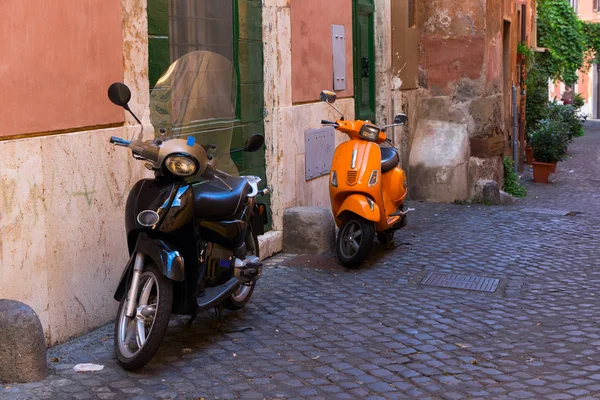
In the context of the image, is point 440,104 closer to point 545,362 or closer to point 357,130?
point 357,130

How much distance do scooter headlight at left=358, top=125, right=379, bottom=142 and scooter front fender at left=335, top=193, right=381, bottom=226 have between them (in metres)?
0.52

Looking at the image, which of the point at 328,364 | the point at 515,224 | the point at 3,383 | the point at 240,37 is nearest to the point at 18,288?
the point at 3,383

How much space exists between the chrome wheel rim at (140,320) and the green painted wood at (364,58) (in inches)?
239

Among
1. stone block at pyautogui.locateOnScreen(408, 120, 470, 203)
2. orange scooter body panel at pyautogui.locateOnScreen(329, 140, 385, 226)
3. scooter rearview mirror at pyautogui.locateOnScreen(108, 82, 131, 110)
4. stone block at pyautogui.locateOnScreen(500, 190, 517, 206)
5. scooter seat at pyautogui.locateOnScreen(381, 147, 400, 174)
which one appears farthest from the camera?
stone block at pyautogui.locateOnScreen(500, 190, 517, 206)

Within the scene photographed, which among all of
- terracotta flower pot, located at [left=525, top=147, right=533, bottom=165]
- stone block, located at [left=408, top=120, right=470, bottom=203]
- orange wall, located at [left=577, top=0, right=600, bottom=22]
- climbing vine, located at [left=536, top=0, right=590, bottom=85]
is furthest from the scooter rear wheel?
orange wall, located at [left=577, top=0, right=600, bottom=22]

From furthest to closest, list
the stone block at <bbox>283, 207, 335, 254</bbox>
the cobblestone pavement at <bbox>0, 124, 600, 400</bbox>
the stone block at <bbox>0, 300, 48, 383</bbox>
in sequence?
the stone block at <bbox>283, 207, 335, 254</bbox> < the cobblestone pavement at <bbox>0, 124, 600, 400</bbox> < the stone block at <bbox>0, 300, 48, 383</bbox>

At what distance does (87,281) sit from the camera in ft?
17.3

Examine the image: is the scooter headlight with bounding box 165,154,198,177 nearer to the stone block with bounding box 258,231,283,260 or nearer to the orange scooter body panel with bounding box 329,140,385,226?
the orange scooter body panel with bounding box 329,140,385,226

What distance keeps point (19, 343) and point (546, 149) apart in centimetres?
1243

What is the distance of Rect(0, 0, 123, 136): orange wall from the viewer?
461 centimetres

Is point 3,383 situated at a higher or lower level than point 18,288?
lower

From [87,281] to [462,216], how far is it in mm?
5950

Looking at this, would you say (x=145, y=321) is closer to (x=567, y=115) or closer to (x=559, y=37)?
(x=567, y=115)

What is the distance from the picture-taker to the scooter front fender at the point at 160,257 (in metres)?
4.57
